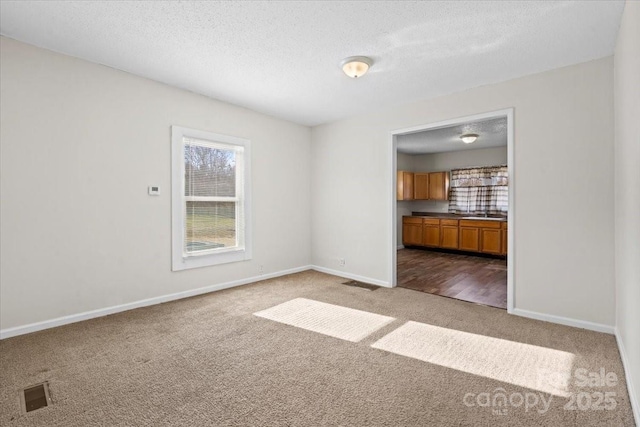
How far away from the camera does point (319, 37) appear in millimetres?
2645

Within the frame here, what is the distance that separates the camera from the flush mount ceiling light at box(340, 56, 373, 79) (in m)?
2.98

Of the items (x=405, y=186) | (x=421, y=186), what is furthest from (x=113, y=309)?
(x=421, y=186)

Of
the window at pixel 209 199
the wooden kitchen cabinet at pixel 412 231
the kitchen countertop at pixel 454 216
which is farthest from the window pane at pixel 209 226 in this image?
the kitchen countertop at pixel 454 216

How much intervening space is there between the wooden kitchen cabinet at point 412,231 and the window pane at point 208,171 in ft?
16.9

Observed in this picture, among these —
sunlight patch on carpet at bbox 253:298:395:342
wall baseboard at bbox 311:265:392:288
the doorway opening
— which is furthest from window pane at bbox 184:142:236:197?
the doorway opening

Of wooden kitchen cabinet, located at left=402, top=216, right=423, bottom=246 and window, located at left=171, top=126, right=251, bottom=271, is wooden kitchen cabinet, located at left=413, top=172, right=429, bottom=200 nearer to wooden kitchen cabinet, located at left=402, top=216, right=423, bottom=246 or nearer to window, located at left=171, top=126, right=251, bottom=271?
wooden kitchen cabinet, located at left=402, top=216, right=423, bottom=246

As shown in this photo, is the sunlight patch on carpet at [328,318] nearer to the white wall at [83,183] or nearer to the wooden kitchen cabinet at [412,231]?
the white wall at [83,183]

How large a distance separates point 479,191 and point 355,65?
18.9 feet

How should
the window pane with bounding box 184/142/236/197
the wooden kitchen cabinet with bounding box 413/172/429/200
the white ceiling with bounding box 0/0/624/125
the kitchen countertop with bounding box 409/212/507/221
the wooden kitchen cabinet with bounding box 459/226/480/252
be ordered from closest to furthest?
the white ceiling with bounding box 0/0/624/125
the window pane with bounding box 184/142/236/197
the wooden kitchen cabinet with bounding box 459/226/480/252
the kitchen countertop with bounding box 409/212/507/221
the wooden kitchen cabinet with bounding box 413/172/429/200

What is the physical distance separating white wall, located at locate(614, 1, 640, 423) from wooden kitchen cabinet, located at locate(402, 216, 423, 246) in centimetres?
533

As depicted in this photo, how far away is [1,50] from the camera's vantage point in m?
2.66

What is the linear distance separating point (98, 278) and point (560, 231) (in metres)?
4.69

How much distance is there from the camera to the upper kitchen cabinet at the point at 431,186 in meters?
7.96

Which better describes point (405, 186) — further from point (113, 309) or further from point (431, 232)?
point (113, 309)
